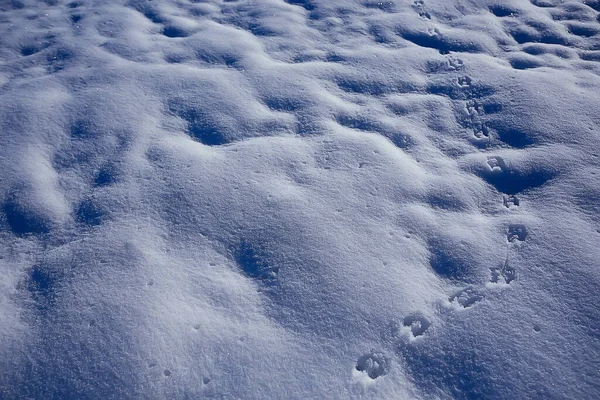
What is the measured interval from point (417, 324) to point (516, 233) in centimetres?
62

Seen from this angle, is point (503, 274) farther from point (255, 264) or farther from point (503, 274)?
point (255, 264)

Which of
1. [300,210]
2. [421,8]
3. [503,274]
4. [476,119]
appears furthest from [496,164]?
[421,8]

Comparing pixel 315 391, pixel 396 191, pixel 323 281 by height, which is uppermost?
pixel 396 191

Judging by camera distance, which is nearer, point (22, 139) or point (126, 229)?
point (126, 229)

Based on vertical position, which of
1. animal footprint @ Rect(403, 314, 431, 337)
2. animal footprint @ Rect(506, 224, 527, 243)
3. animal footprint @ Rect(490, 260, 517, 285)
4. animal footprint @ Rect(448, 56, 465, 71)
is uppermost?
animal footprint @ Rect(448, 56, 465, 71)

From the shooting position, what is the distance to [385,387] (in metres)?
1.23

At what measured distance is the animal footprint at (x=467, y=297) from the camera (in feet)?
4.66

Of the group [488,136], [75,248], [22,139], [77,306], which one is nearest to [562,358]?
[488,136]

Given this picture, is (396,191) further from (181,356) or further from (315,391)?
(181,356)

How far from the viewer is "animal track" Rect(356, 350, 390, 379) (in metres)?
1.26

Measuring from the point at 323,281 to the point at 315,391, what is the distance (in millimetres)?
383

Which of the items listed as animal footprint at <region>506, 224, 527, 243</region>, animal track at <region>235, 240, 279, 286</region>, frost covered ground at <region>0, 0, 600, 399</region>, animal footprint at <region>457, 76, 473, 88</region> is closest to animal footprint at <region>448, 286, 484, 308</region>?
frost covered ground at <region>0, 0, 600, 399</region>

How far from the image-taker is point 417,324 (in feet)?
4.50

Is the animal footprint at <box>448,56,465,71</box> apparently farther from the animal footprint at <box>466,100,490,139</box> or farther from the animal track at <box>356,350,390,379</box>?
the animal track at <box>356,350,390,379</box>
